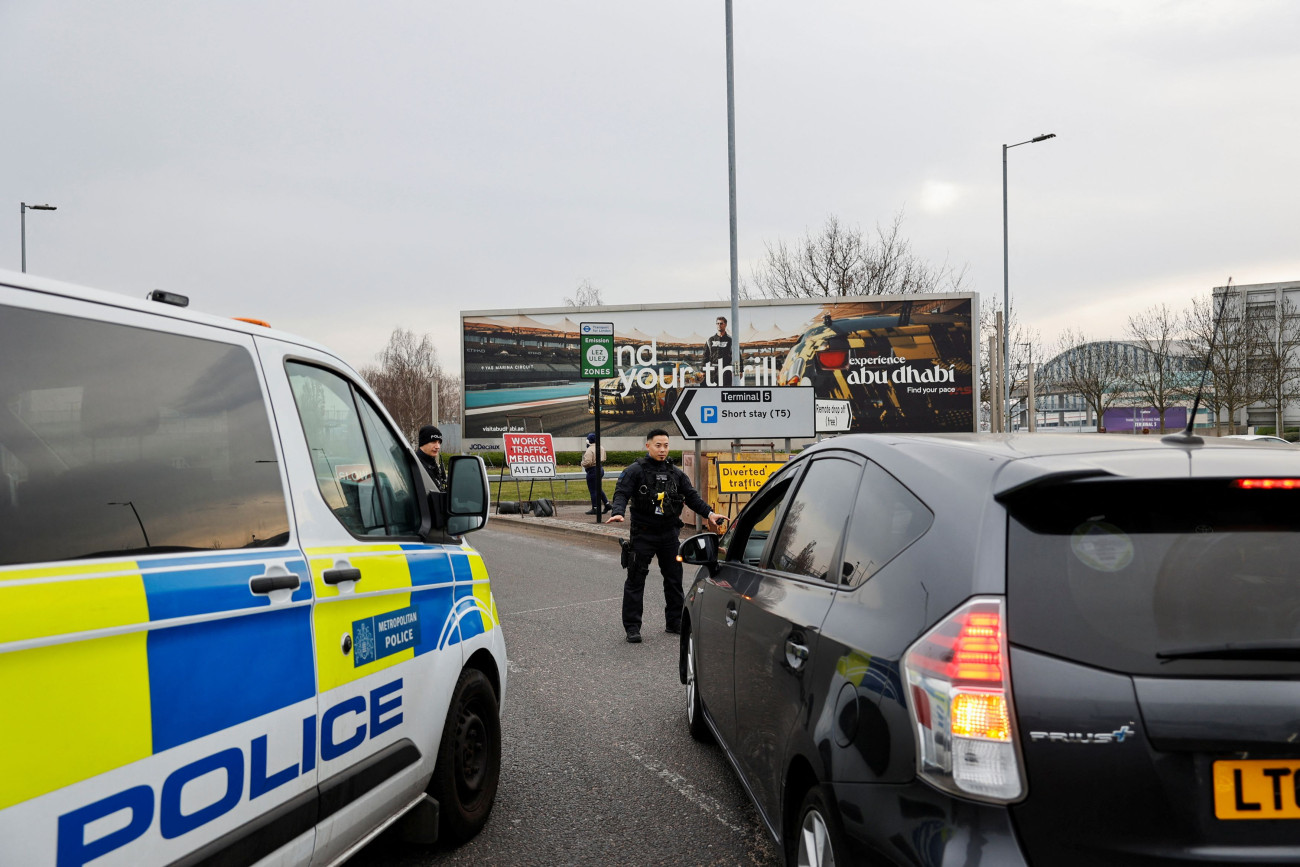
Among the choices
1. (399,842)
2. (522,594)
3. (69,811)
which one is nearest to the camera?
(69,811)

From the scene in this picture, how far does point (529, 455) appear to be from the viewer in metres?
21.5

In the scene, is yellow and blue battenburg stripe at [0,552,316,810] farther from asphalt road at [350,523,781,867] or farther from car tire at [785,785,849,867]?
asphalt road at [350,523,781,867]

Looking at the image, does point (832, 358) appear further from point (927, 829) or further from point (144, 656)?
point (144, 656)

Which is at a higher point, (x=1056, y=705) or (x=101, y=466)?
(x=101, y=466)

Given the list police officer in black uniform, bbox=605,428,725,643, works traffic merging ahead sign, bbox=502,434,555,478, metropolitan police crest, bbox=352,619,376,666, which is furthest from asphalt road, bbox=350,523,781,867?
works traffic merging ahead sign, bbox=502,434,555,478

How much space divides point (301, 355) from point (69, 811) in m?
1.53

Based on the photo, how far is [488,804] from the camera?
3.89m

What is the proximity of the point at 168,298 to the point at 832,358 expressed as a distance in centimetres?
4067

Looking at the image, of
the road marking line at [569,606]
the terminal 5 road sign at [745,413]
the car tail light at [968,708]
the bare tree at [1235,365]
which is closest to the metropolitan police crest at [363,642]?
the car tail light at [968,708]

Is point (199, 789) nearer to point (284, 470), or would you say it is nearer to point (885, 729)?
point (284, 470)

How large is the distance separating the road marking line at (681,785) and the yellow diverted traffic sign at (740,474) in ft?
32.6

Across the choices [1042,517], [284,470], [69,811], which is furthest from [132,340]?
[1042,517]

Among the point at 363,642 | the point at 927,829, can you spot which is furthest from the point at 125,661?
the point at 927,829

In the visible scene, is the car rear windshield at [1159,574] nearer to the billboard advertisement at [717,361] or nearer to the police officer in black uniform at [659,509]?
the police officer in black uniform at [659,509]
